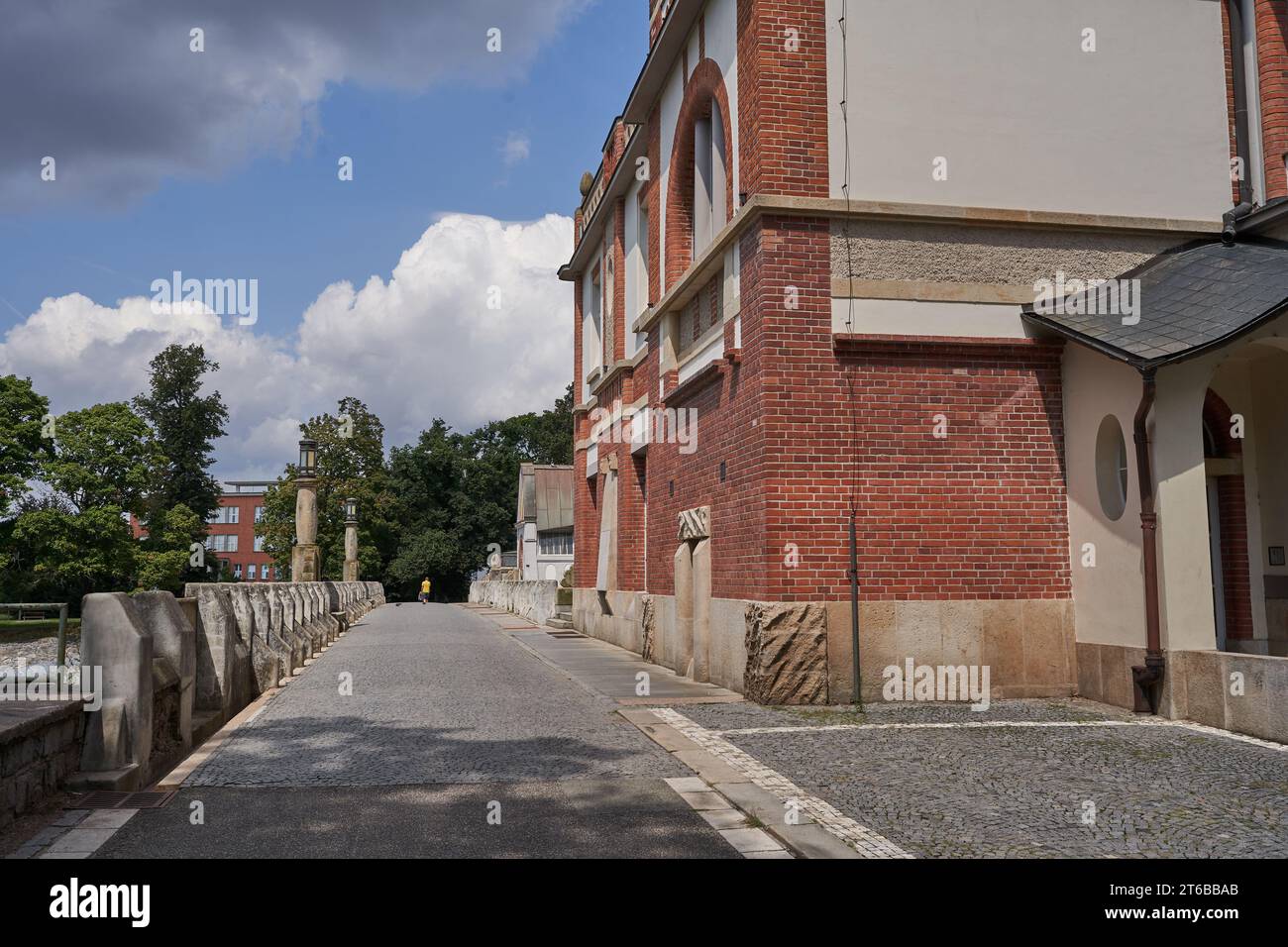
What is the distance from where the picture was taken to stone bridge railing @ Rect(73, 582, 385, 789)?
252 inches

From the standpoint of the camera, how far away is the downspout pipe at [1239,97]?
1216 centimetres

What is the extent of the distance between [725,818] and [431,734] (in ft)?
12.3

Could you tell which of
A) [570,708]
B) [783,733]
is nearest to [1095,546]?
[783,733]

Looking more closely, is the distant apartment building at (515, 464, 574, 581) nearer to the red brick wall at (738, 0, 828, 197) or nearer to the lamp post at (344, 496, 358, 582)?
the lamp post at (344, 496, 358, 582)

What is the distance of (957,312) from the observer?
37.1 ft

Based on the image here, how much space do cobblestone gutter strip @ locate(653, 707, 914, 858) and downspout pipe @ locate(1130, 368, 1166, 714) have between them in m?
4.07

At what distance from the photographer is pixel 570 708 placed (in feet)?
34.9

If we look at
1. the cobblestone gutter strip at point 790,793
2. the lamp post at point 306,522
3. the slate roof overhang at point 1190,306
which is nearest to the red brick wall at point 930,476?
the slate roof overhang at point 1190,306

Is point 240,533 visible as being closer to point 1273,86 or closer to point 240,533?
point 240,533

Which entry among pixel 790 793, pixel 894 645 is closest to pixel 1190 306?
pixel 894 645

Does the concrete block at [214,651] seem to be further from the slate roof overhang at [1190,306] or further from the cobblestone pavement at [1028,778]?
the slate roof overhang at [1190,306]

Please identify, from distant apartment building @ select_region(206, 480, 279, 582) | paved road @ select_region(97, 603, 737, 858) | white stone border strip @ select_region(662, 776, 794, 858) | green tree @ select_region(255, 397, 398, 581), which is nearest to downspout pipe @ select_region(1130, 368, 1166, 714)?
paved road @ select_region(97, 603, 737, 858)
